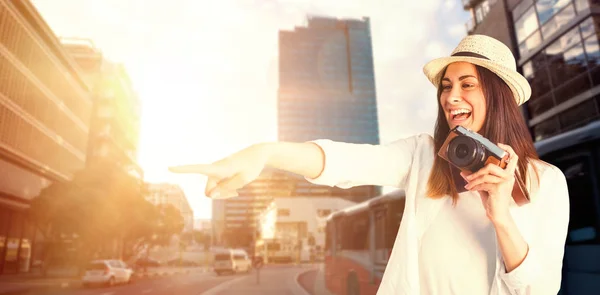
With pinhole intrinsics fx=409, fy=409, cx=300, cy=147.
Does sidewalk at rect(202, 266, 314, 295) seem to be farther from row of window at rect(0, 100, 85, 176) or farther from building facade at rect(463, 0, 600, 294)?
row of window at rect(0, 100, 85, 176)

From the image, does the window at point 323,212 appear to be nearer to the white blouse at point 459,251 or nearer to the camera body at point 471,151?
the white blouse at point 459,251

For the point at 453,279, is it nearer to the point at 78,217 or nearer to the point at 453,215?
the point at 453,215

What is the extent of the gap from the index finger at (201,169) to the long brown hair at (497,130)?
74 centimetres

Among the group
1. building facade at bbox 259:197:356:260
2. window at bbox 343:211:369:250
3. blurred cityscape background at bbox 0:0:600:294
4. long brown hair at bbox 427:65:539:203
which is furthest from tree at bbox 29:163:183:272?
building facade at bbox 259:197:356:260

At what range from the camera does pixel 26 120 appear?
26.4 m

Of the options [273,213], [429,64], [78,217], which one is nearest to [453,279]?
[429,64]

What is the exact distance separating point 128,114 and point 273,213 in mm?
28333

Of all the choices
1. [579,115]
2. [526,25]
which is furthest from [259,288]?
[526,25]

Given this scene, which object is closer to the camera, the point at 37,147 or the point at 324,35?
the point at 37,147

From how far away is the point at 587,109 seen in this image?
18.5 m

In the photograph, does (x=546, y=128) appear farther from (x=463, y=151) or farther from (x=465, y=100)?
(x=463, y=151)

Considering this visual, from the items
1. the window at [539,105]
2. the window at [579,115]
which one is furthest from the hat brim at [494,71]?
the window at [539,105]

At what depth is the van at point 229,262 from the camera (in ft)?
99.8

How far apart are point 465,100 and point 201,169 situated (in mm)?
955
